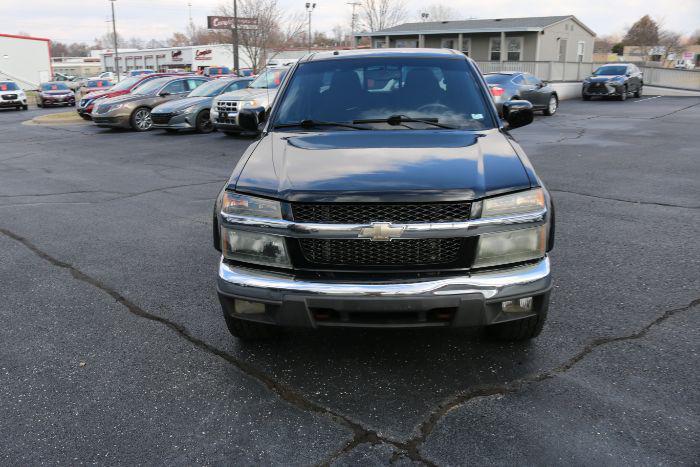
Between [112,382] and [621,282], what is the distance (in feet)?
12.6

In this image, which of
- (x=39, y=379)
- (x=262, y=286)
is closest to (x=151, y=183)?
(x=39, y=379)

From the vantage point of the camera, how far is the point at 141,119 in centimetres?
1848

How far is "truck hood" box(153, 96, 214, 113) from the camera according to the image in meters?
16.7

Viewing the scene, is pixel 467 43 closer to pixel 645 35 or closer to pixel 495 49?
pixel 495 49

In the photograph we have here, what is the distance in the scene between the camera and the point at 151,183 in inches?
376

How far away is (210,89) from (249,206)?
15.4m

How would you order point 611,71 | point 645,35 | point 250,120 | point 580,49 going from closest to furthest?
point 250,120 → point 611,71 → point 580,49 → point 645,35

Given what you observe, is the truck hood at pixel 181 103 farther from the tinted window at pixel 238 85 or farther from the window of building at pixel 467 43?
the window of building at pixel 467 43

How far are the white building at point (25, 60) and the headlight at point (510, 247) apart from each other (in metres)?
66.0

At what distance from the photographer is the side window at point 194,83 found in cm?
1925

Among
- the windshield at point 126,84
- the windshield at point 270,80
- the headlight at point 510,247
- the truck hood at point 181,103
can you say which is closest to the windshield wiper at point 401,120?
the headlight at point 510,247

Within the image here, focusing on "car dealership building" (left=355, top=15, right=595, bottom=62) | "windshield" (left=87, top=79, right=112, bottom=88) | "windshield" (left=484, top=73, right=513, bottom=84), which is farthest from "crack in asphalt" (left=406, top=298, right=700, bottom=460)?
"car dealership building" (left=355, top=15, right=595, bottom=62)


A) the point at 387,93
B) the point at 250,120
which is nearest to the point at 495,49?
the point at 250,120

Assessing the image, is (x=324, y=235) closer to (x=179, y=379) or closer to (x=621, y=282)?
(x=179, y=379)
